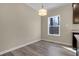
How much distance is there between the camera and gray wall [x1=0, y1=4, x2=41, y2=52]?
2.20 m

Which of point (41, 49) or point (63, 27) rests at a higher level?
point (63, 27)

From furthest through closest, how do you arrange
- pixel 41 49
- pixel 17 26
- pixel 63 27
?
pixel 17 26 < pixel 41 49 < pixel 63 27

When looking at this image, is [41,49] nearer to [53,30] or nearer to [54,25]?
[53,30]

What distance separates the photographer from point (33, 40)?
212 centimetres

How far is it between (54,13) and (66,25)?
37 centimetres

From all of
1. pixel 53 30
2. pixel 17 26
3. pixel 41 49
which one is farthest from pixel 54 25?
pixel 17 26

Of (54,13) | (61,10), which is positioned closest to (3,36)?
(54,13)

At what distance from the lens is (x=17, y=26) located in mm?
2469

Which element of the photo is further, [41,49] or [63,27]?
[41,49]

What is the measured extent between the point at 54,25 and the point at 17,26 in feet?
3.24

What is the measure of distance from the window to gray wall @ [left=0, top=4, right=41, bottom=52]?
0.24 metres

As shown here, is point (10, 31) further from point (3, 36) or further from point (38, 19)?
point (38, 19)

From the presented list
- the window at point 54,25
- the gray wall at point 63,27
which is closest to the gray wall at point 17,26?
the gray wall at point 63,27

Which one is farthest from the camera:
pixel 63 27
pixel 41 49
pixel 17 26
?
pixel 17 26
